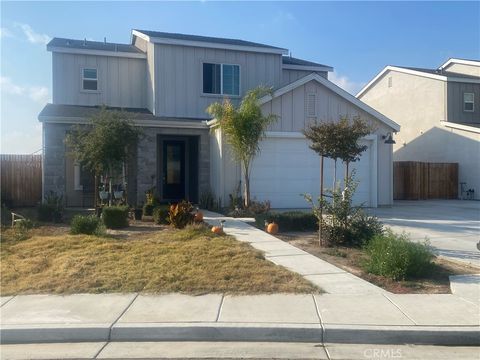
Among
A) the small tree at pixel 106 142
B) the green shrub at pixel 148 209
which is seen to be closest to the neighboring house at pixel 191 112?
the small tree at pixel 106 142

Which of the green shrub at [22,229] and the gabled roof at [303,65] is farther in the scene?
the gabled roof at [303,65]

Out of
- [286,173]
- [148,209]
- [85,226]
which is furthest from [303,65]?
[85,226]

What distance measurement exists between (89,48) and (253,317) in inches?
681

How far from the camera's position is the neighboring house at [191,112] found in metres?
17.5

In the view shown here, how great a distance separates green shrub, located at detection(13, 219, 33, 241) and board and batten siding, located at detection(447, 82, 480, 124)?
2346 cm

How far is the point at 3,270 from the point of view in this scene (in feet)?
27.6

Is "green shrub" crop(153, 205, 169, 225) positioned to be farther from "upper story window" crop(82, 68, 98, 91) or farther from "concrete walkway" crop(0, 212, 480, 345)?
"upper story window" crop(82, 68, 98, 91)

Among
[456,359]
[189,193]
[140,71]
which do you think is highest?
[140,71]

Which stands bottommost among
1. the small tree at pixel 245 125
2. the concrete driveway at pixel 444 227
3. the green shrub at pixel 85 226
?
the concrete driveway at pixel 444 227

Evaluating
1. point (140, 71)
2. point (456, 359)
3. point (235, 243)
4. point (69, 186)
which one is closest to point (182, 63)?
point (140, 71)

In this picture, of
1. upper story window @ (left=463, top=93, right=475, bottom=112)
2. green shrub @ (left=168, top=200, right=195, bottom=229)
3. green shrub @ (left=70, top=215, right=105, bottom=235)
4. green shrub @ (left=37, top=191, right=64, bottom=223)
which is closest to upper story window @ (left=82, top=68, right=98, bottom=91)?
green shrub @ (left=37, top=191, right=64, bottom=223)

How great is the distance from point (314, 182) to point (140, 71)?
30.4 ft

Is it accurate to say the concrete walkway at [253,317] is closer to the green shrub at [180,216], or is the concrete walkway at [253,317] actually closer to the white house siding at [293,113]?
the green shrub at [180,216]

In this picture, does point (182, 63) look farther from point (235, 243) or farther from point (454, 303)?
point (454, 303)
